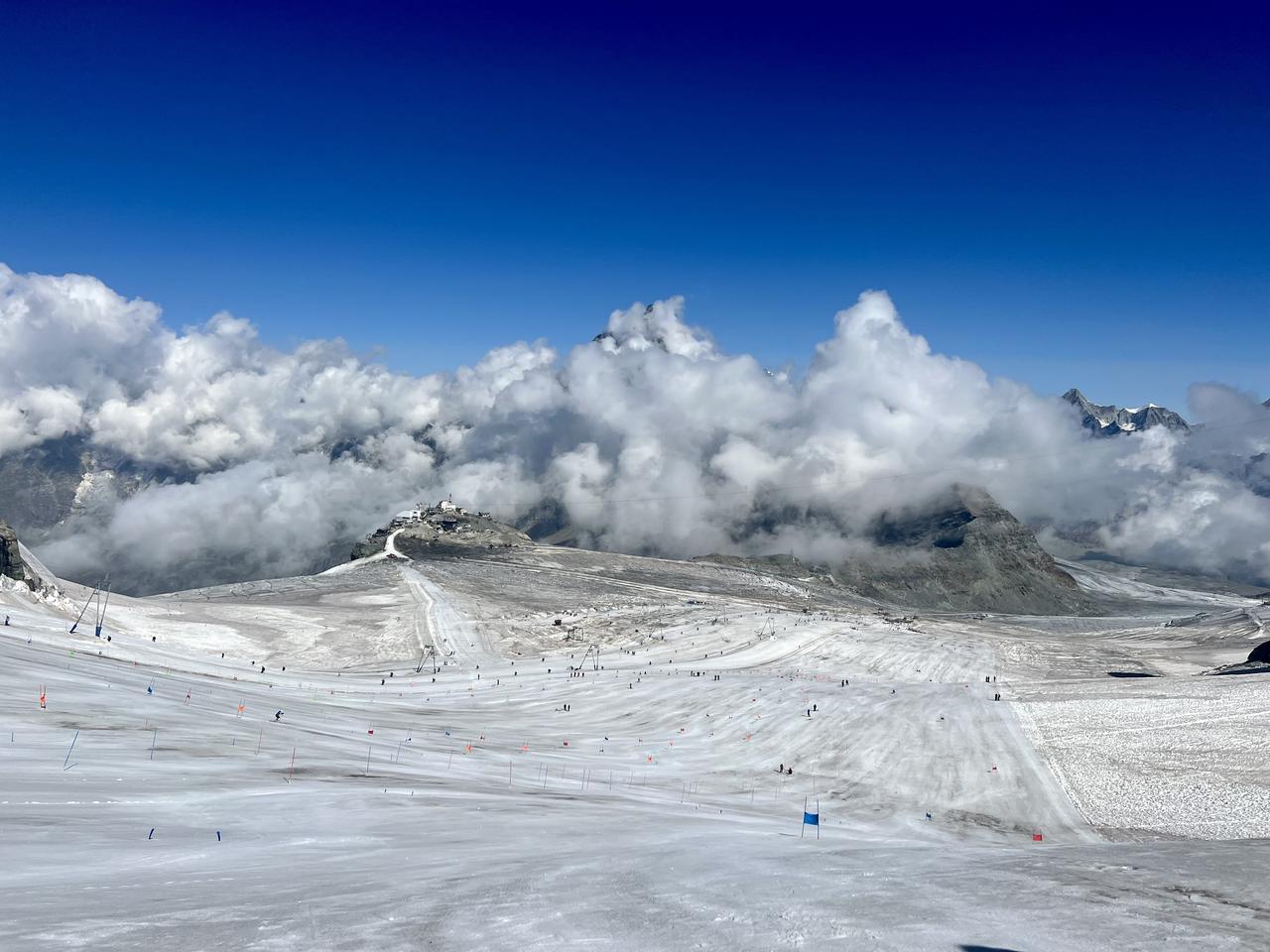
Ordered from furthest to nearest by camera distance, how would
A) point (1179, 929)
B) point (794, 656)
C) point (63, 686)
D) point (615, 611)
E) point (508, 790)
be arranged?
point (615, 611)
point (794, 656)
point (63, 686)
point (508, 790)
point (1179, 929)

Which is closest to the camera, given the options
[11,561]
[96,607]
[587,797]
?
[587,797]

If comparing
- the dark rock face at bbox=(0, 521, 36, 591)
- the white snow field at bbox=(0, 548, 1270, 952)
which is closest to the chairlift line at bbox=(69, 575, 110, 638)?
the white snow field at bbox=(0, 548, 1270, 952)

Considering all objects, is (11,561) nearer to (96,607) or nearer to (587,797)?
(96,607)

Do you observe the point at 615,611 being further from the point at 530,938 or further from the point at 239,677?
the point at 530,938

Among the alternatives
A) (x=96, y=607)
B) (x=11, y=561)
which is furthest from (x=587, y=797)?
(x=11, y=561)

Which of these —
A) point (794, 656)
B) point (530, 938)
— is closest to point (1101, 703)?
point (794, 656)

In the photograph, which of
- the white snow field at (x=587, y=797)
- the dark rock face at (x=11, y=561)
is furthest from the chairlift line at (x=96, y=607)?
the dark rock face at (x=11, y=561)
